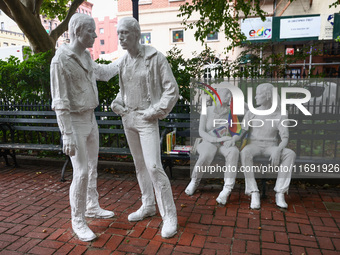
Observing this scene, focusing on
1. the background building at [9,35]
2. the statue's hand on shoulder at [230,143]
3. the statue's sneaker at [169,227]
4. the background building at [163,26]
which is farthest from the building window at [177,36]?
the background building at [9,35]

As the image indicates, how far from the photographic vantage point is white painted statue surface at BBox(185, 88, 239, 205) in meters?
4.13

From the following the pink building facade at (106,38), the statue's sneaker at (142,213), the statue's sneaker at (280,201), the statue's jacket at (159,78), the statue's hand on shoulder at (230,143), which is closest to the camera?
the statue's jacket at (159,78)

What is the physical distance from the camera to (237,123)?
14.9 ft

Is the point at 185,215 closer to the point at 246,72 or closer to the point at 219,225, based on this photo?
the point at 219,225

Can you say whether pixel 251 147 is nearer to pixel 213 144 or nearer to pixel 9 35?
pixel 213 144

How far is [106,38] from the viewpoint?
62812 mm

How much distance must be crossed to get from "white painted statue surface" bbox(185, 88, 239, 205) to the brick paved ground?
1.18ft

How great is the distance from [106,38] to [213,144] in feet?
208

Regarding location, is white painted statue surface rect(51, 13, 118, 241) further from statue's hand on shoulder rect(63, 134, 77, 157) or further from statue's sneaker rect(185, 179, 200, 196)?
statue's sneaker rect(185, 179, 200, 196)

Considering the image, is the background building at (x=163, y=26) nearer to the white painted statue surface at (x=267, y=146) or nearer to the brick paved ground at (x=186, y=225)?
the white painted statue surface at (x=267, y=146)

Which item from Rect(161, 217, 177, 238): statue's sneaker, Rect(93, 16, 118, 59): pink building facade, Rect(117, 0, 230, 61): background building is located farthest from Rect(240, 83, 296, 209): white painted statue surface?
Rect(93, 16, 118, 59): pink building facade

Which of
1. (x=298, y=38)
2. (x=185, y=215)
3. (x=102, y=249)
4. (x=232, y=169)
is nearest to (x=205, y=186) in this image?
(x=232, y=169)

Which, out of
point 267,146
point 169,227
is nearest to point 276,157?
point 267,146

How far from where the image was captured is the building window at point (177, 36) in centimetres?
2438
